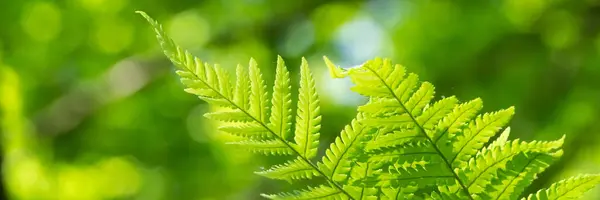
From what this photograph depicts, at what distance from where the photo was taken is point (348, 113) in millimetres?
5336

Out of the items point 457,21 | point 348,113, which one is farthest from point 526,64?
point 348,113

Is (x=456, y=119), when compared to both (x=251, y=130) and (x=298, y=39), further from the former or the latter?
(x=298, y=39)

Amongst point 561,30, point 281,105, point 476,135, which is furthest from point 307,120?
point 561,30

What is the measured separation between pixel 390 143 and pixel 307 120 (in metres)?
0.07

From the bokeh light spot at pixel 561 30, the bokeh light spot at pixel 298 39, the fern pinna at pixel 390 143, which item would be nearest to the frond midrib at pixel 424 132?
the fern pinna at pixel 390 143

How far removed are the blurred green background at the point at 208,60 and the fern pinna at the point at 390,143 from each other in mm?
3920

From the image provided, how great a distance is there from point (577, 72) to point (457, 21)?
2.83 feet

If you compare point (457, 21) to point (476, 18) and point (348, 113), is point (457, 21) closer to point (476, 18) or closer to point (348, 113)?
point (476, 18)

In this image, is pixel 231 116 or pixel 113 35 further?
pixel 113 35

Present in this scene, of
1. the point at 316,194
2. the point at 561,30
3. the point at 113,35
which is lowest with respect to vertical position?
the point at 316,194

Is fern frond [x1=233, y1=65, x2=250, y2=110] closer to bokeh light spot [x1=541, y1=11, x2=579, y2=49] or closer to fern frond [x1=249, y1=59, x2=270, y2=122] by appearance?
fern frond [x1=249, y1=59, x2=270, y2=122]

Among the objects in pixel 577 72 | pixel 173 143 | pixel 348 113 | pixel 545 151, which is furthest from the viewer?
pixel 173 143

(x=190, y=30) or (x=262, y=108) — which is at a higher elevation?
(x=190, y=30)

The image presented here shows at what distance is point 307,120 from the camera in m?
0.60
